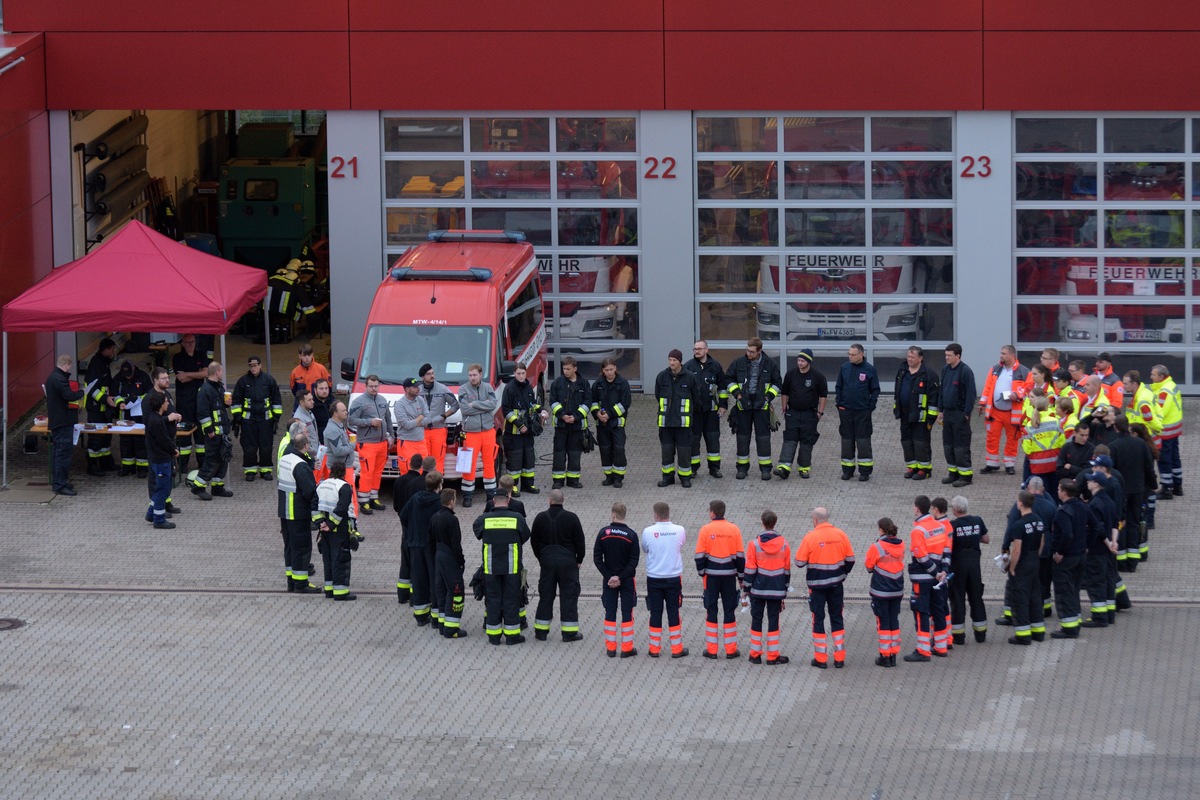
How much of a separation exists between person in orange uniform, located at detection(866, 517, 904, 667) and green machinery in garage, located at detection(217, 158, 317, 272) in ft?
53.3

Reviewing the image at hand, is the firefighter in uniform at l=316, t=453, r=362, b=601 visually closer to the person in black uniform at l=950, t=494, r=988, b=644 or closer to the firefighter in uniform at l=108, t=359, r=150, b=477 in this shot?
the firefighter in uniform at l=108, t=359, r=150, b=477

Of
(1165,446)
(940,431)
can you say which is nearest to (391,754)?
(1165,446)

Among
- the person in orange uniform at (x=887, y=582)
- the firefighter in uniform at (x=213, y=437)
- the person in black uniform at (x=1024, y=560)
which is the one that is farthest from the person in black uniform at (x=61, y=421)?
the person in black uniform at (x=1024, y=560)

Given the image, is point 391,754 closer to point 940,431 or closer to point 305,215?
point 940,431

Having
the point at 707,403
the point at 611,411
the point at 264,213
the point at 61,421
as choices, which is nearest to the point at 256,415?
the point at 61,421

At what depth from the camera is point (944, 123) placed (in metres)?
25.5

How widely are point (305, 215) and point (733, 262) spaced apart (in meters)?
7.75

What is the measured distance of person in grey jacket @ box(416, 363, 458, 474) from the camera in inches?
816

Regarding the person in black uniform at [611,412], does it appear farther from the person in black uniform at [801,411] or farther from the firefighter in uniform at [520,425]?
the person in black uniform at [801,411]

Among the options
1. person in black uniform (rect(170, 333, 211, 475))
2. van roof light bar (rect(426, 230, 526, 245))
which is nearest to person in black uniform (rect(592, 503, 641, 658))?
person in black uniform (rect(170, 333, 211, 475))

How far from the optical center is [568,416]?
69.8 ft

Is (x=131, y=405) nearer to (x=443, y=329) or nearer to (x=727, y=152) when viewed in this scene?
(x=443, y=329)

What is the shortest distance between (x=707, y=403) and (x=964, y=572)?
565cm

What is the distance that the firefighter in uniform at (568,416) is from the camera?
840 inches
